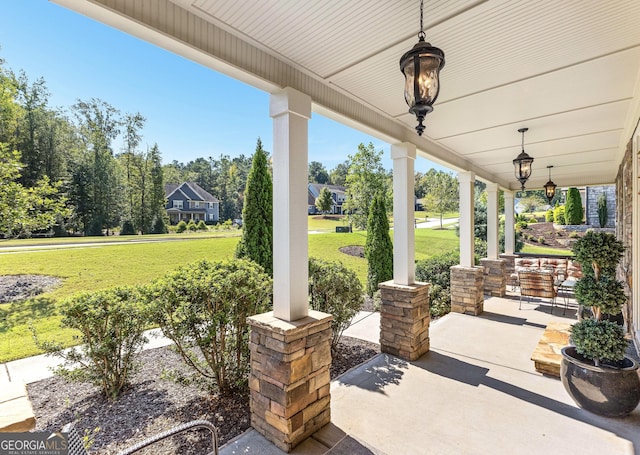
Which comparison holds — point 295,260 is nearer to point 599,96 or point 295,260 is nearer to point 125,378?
point 125,378

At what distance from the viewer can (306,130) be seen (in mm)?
2639

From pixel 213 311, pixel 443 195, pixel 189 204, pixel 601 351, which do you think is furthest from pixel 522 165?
pixel 189 204

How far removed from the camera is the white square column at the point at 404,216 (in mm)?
3990

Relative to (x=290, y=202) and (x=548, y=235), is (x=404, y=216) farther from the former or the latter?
(x=548, y=235)

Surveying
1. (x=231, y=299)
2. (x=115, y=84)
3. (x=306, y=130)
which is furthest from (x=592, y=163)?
(x=115, y=84)

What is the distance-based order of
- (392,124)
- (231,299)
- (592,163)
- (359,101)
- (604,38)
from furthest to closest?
(592,163), (392,124), (359,101), (231,299), (604,38)

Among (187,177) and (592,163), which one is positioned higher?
(187,177)

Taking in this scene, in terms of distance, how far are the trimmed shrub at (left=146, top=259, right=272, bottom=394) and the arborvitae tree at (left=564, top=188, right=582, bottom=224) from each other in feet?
59.0

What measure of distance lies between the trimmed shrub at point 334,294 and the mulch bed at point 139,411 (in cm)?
63

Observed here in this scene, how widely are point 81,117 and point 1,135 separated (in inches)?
217

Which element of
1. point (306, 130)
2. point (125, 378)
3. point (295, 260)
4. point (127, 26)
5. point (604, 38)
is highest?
point (604, 38)

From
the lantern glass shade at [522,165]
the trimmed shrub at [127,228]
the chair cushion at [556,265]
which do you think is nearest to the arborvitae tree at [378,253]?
the lantern glass shade at [522,165]

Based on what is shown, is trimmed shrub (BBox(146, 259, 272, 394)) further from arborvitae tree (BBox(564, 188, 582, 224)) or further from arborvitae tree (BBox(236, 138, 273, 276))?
arborvitae tree (BBox(564, 188, 582, 224))

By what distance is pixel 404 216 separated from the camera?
404 cm
